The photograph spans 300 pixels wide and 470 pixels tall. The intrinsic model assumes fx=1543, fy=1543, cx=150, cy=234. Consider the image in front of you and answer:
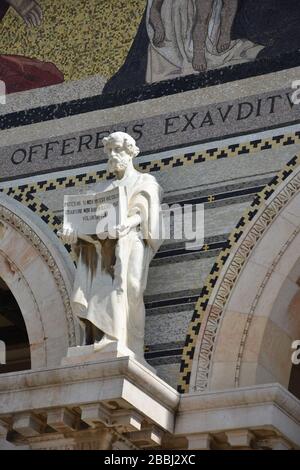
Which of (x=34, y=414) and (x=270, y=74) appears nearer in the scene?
(x=34, y=414)

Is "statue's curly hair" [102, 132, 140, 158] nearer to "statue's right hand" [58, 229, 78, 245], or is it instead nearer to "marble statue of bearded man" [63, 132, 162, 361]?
"marble statue of bearded man" [63, 132, 162, 361]

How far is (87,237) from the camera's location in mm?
13867

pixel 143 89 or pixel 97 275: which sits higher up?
pixel 143 89

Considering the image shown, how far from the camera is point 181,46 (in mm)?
15336

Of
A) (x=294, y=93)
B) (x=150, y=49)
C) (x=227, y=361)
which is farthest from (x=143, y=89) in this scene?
(x=227, y=361)

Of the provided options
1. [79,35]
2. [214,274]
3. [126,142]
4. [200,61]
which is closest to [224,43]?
[200,61]

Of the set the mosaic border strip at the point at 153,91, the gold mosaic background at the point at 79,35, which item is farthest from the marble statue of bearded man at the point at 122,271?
the gold mosaic background at the point at 79,35

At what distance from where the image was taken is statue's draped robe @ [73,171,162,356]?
44.1ft

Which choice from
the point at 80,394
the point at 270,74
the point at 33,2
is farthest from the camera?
the point at 33,2

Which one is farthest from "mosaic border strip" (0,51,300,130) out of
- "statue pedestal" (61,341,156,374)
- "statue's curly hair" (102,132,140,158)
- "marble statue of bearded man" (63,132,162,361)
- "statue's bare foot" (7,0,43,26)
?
"statue pedestal" (61,341,156,374)

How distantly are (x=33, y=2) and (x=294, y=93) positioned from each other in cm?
337

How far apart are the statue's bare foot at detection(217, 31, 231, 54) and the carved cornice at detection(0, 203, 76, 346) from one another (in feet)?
8.38

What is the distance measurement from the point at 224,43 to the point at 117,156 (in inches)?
68.3

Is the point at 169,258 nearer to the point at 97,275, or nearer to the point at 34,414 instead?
the point at 97,275
